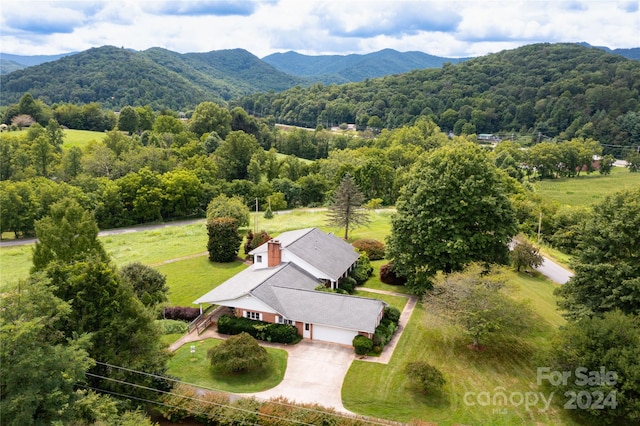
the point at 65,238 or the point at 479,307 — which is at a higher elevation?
the point at 65,238

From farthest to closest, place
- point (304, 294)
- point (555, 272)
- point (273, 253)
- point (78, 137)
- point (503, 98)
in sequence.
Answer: point (503, 98) < point (78, 137) < point (555, 272) < point (273, 253) < point (304, 294)

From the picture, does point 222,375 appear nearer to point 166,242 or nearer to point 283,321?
point 283,321

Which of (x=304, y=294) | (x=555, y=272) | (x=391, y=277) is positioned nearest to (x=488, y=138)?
(x=555, y=272)

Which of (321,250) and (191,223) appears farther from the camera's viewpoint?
(191,223)

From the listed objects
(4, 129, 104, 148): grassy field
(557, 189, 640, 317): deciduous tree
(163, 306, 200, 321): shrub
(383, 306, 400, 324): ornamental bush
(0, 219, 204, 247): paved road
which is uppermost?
(4, 129, 104, 148): grassy field

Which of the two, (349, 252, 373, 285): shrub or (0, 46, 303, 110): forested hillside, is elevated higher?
(0, 46, 303, 110): forested hillside

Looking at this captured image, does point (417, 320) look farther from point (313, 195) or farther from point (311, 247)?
point (313, 195)

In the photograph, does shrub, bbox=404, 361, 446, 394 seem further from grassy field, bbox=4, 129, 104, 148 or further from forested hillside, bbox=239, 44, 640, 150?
forested hillside, bbox=239, 44, 640, 150

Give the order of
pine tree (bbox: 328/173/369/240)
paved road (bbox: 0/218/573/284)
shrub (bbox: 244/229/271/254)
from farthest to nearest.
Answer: pine tree (bbox: 328/173/369/240)
shrub (bbox: 244/229/271/254)
paved road (bbox: 0/218/573/284)

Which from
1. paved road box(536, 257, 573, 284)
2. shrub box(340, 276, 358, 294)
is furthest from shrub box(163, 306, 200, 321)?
paved road box(536, 257, 573, 284)
